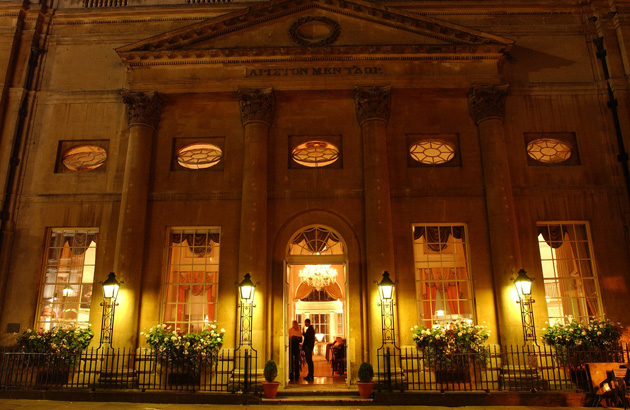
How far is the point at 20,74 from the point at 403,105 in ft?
39.4

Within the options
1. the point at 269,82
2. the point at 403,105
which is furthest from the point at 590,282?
the point at 269,82

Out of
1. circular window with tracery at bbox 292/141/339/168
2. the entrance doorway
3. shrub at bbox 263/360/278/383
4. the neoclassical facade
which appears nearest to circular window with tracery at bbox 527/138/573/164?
the neoclassical facade

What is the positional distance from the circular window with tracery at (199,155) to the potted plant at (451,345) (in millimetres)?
7451

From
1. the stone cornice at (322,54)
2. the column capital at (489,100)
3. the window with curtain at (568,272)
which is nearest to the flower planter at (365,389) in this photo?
the window with curtain at (568,272)

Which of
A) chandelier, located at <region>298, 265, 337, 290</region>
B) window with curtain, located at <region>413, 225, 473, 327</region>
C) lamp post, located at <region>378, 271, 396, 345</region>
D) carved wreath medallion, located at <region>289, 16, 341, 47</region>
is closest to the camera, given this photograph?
lamp post, located at <region>378, 271, 396, 345</region>

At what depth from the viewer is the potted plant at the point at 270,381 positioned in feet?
35.7

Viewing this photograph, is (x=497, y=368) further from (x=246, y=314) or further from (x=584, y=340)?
(x=246, y=314)

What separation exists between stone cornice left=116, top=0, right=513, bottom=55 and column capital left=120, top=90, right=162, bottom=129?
4.57 ft

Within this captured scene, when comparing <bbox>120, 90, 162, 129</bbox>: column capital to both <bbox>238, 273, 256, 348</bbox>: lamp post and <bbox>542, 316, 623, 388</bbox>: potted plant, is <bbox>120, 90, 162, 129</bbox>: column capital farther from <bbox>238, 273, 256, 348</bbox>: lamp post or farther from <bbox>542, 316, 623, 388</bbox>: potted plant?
<bbox>542, 316, 623, 388</bbox>: potted plant

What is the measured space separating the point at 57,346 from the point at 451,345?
9.73m

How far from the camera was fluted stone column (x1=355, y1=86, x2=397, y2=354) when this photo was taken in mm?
12422

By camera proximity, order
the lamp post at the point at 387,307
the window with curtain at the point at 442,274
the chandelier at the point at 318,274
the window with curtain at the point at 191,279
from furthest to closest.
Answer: the chandelier at the point at 318,274 → the window with curtain at the point at 191,279 → the window with curtain at the point at 442,274 → the lamp post at the point at 387,307

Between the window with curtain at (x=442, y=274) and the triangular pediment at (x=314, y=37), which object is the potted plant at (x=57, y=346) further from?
the window with curtain at (x=442, y=274)

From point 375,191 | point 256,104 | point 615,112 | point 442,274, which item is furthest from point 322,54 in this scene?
point 615,112
